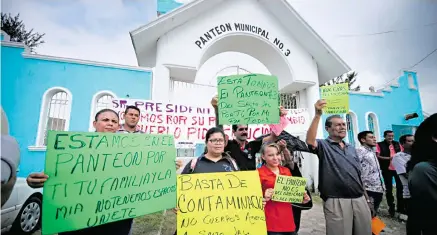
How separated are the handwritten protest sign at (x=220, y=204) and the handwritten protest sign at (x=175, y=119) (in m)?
2.74

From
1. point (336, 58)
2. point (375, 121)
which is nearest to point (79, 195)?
point (336, 58)

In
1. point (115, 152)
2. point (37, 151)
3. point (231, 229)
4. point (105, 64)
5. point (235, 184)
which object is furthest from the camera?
point (105, 64)

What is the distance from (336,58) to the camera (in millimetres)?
7422

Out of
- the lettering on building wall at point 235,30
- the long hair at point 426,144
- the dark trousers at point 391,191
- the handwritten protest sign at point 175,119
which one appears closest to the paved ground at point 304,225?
the dark trousers at point 391,191

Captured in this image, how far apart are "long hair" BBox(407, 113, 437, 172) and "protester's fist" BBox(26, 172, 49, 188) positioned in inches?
108

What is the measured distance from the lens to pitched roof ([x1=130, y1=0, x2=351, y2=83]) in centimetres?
580

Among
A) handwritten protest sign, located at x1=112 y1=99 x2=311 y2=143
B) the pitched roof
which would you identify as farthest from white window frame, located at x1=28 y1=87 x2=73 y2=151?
handwritten protest sign, located at x1=112 y1=99 x2=311 y2=143

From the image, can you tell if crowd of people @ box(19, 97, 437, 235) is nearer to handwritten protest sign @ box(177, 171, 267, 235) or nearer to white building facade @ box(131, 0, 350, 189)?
handwritten protest sign @ box(177, 171, 267, 235)

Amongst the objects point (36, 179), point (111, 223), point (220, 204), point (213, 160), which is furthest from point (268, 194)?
point (36, 179)

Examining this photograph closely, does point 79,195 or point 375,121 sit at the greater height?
point 375,121

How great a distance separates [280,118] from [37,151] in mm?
6408

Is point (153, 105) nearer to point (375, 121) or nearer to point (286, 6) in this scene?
point (286, 6)

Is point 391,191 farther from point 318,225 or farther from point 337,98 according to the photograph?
point 337,98

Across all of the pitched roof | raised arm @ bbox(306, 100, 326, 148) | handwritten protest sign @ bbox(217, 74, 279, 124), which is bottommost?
raised arm @ bbox(306, 100, 326, 148)
